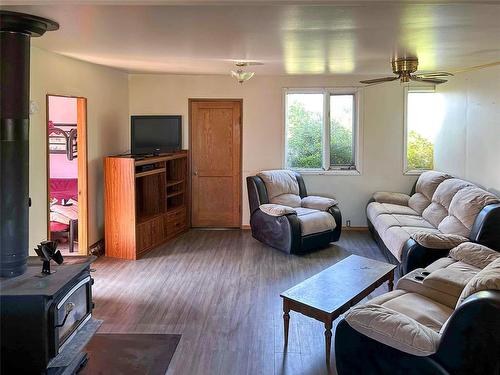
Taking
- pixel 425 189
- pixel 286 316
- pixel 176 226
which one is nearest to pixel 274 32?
pixel 286 316

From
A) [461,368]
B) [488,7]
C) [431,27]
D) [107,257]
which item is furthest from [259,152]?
[461,368]

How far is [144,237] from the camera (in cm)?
537

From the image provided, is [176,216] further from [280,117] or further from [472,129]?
[472,129]

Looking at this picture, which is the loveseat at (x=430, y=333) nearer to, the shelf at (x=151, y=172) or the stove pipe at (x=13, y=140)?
the stove pipe at (x=13, y=140)

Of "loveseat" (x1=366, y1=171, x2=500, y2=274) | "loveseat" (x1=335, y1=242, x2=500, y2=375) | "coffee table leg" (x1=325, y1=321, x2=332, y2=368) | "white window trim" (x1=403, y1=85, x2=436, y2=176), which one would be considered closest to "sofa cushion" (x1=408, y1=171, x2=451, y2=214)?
"loveseat" (x1=366, y1=171, x2=500, y2=274)

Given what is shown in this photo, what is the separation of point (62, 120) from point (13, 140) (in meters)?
3.94

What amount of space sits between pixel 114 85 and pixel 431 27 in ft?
14.5

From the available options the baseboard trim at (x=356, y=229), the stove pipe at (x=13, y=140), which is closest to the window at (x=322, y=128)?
the baseboard trim at (x=356, y=229)

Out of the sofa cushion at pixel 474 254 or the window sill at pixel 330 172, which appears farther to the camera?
the window sill at pixel 330 172

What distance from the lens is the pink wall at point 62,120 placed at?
20.1 feet

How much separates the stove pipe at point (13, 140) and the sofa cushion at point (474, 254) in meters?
3.30

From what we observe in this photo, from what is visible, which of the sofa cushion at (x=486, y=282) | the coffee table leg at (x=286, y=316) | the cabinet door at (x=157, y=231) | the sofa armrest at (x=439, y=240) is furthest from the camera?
the cabinet door at (x=157, y=231)

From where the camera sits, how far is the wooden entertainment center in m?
5.14

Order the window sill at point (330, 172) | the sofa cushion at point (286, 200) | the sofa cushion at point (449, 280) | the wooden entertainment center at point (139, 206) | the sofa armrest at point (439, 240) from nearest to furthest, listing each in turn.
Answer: the sofa cushion at point (449, 280)
the sofa armrest at point (439, 240)
the wooden entertainment center at point (139, 206)
the sofa cushion at point (286, 200)
the window sill at point (330, 172)
